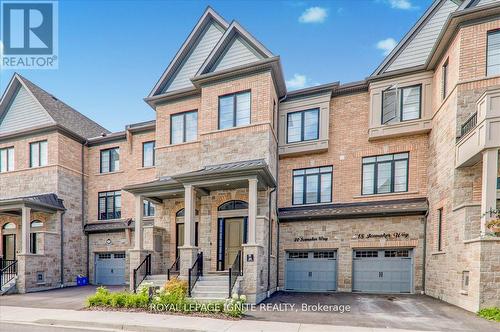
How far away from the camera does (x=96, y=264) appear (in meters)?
18.1

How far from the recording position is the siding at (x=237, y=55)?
1370cm

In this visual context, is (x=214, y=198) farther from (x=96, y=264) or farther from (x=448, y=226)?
(x=96, y=264)

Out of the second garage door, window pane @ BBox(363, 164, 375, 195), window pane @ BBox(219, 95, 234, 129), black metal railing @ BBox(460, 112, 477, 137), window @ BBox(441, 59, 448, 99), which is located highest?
window @ BBox(441, 59, 448, 99)

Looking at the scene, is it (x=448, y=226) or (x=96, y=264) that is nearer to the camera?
(x=448, y=226)

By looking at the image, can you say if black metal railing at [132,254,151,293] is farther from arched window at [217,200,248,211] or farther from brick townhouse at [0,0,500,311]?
arched window at [217,200,248,211]

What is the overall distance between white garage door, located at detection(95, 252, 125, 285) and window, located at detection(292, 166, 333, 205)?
11.5 metres

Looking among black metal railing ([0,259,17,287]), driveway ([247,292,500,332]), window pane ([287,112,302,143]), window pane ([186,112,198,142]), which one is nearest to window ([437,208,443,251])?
driveway ([247,292,500,332])

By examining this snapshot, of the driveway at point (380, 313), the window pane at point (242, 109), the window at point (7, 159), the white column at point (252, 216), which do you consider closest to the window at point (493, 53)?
the driveway at point (380, 313)

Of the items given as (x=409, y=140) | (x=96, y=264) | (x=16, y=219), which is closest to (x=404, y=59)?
(x=409, y=140)

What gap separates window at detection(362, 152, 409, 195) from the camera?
13.1m

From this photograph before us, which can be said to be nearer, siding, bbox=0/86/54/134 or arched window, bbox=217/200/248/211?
arched window, bbox=217/200/248/211

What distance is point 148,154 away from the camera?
699 inches

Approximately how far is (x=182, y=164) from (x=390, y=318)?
10.9m

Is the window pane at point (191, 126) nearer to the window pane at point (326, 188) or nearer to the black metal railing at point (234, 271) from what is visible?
the black metal railing at point (234, 271)
